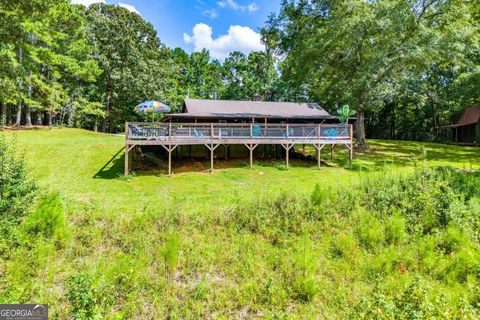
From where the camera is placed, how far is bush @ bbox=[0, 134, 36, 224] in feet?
24.8

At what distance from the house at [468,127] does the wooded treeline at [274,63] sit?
4.68ft

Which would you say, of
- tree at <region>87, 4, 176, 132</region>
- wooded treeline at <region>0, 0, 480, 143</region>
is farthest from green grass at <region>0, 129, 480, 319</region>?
tree at <region>87, 4, 176, 132</region>

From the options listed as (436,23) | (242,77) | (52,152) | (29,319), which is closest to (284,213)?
(29,319)

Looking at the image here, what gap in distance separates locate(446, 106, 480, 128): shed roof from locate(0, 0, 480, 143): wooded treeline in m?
1.24

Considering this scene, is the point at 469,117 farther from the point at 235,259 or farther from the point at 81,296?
the point at 81,296

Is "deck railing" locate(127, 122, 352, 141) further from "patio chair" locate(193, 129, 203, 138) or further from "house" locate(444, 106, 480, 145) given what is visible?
"house" locate(444, 106, 480, 145)

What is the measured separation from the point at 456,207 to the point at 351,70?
661 inches

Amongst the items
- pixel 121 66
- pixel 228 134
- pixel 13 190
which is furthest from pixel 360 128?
pixel 121 66

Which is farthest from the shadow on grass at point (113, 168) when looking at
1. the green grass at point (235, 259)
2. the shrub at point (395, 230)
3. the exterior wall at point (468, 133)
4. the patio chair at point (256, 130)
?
the exterior wall at point (468, 133)

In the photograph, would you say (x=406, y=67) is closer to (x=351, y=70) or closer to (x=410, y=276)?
(x=351, y=70)

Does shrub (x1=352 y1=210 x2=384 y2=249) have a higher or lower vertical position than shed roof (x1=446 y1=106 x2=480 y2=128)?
lower

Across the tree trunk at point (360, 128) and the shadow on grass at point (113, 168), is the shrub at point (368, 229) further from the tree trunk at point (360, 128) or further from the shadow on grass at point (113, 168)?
the tree trunk at point (360, 128)

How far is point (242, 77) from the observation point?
139 ft

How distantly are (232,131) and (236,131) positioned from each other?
240 millimetres
